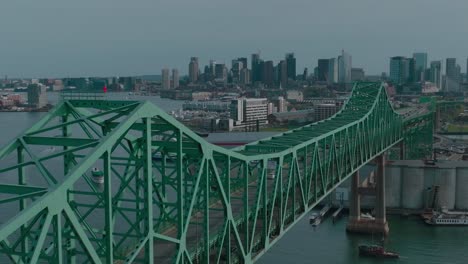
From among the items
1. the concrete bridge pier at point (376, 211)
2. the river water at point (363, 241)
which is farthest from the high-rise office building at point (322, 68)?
the river water at point (363, 241)

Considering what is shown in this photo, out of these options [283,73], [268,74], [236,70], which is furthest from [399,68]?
[236,70]

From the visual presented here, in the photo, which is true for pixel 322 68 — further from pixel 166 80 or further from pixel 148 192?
pixel 148 192

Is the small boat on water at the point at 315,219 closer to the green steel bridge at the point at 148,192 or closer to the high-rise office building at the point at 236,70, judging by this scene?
the green steel bridge at the point at 148,192

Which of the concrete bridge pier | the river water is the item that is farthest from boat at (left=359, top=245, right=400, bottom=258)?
the concrete bridge pier

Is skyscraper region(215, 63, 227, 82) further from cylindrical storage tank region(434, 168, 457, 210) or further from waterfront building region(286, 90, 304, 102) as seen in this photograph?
cylindrical storage tank region(434, 168, 457, 210)

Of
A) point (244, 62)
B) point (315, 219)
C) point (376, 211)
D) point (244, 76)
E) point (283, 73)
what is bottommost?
point (315, 219)

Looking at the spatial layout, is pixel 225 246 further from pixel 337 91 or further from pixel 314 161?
pixel 337 91
